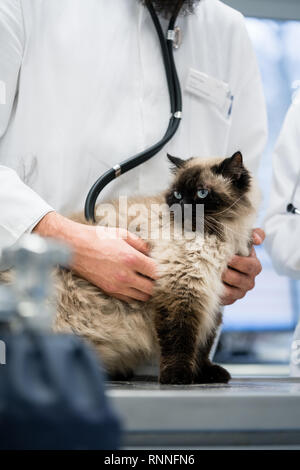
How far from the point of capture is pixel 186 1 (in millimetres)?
1438

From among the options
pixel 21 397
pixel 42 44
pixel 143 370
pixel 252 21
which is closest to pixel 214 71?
pixel 42 44

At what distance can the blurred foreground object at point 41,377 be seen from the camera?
1.13 feet

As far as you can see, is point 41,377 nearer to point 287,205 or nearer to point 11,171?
point 11,171

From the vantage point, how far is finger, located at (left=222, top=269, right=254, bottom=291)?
1.26 meters

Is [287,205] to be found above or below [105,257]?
above

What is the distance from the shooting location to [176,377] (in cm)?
110

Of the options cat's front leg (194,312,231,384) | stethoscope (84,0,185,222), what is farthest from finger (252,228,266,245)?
stethoscope (84,0,185,222)

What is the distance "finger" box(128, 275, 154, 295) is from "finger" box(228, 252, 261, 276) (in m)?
0.23

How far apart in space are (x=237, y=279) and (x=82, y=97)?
2.08ft
